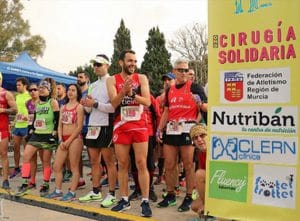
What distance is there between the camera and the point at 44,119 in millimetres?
7078

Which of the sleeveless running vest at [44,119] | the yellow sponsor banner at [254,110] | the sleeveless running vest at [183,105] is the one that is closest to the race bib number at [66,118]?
the sleeveless running vest at [44,119]

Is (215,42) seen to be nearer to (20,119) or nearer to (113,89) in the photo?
(113,89)

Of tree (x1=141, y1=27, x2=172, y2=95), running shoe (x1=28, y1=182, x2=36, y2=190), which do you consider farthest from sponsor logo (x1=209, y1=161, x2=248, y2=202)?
tree (x1=141, y1=27, x2=172, y2=95)

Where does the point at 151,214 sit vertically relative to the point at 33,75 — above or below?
below

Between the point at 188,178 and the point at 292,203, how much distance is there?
2013mm

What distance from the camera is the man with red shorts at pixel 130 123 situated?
548 centimetres

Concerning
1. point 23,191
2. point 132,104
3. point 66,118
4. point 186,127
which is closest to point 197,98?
point 186,127

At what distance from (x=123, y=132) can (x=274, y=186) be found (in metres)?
2.13

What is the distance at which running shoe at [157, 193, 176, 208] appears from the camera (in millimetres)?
5867

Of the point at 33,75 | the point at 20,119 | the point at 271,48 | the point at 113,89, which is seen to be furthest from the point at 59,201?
the point at 33,75

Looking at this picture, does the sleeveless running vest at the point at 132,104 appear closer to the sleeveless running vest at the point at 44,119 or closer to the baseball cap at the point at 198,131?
the baseball cap at the point at 198,131

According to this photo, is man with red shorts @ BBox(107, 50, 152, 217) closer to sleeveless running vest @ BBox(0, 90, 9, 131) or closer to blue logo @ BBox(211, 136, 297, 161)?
blue logo @ BBox(211, 136, 297, 161)

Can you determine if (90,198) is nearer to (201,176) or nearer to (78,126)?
(78,126)

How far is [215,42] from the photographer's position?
4.35 metres
